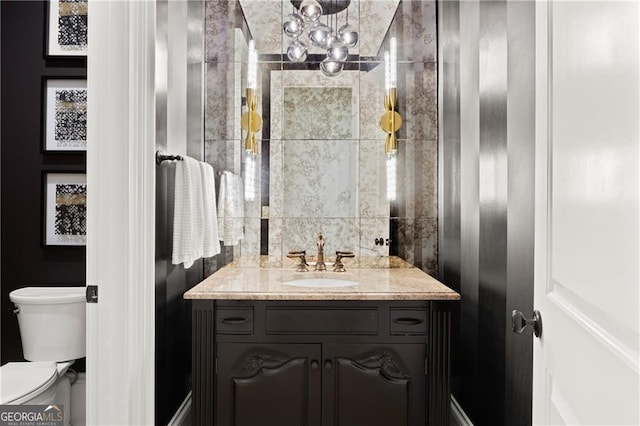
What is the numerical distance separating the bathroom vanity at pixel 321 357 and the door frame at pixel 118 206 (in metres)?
0.32

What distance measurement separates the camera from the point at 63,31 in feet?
7.80

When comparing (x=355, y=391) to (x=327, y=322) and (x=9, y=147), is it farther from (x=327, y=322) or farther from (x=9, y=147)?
(x=9, y=147)

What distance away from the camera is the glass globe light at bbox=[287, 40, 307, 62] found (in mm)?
2346

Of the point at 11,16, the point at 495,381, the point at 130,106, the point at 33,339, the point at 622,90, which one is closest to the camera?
the point at 622,90

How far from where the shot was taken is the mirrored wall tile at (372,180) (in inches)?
96.7

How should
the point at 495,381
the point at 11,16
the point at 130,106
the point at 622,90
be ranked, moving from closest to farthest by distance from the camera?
the point at 622,90 → the point at 130,106 → the point at 495,381 → the point at 11,16

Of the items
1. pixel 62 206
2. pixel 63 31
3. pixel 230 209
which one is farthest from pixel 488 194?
pixel 63 31

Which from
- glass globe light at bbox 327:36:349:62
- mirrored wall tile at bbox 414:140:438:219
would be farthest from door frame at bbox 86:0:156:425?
mirrored wall tile at bbox 414:140:438:219

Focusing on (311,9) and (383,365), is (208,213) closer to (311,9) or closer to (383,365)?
(383,365)

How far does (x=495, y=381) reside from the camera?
170 centimetres

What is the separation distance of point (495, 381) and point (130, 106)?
1.78 meters

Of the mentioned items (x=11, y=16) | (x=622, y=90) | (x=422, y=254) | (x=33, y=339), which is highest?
(x=11, y=16)

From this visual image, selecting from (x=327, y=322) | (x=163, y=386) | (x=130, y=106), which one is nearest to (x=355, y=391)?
(x=327, y=322)

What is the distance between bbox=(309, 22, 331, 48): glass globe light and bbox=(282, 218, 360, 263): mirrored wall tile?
40.0 inches
